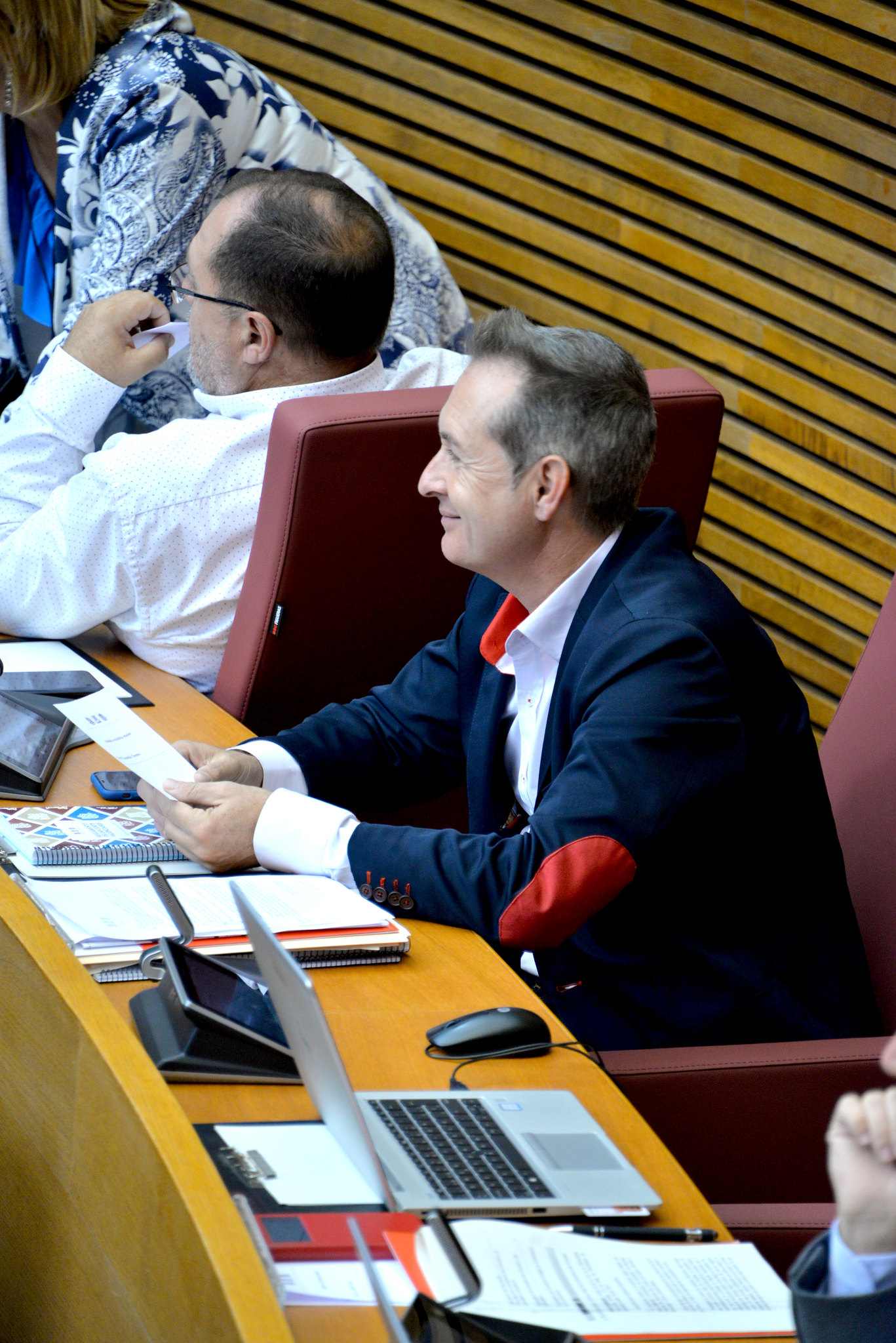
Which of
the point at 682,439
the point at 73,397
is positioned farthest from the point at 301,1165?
the point at 73,397

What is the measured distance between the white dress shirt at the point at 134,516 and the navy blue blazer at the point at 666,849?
71 centimetres

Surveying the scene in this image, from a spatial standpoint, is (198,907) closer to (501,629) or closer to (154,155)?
(501,629)

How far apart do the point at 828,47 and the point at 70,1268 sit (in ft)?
10.2

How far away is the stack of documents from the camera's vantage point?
1.36 metres

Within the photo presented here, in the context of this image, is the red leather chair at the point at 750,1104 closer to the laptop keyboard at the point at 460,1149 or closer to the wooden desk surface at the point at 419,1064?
the wooden desk surface at the point at 419,1064

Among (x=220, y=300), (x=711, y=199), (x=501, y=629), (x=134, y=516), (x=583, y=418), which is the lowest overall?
(x=134, y=516)

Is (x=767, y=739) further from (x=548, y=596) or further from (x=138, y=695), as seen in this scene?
(x=138, y=695)

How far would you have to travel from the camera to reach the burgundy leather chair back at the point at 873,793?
1.78 m

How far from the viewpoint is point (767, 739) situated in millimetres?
1672

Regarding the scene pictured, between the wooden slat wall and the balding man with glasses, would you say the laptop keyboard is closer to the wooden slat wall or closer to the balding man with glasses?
the balding man with glasses

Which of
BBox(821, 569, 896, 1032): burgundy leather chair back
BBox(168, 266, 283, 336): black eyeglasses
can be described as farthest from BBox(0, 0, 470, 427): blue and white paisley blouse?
BBox(821, 569, 896, 1032): burgundy leather chair back

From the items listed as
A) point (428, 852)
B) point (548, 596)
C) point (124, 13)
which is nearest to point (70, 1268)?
point (428, 852)

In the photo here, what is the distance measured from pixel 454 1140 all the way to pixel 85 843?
62cm

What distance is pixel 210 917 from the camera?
1.44 metres
